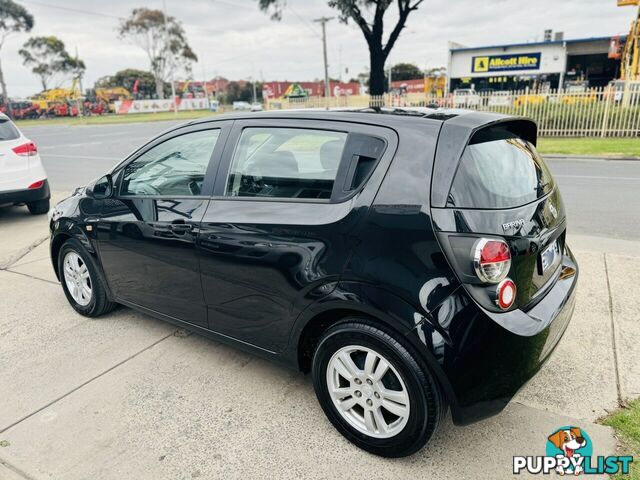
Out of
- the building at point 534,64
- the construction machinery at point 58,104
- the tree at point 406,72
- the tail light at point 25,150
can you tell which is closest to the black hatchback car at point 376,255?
the tail light at point 25,150

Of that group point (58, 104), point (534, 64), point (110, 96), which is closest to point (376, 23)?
point (534, 64)

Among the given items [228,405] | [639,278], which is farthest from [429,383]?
[639,278]

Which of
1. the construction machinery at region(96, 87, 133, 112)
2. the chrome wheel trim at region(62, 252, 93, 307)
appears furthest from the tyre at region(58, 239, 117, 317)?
the construction machinery at region(96, 87, 133, 112)

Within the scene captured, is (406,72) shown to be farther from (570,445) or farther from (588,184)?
(570,445)

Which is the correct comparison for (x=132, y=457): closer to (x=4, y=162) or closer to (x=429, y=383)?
(x=429, y=383)

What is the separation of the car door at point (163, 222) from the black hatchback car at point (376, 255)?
0.02m

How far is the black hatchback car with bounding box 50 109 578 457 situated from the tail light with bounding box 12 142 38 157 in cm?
503

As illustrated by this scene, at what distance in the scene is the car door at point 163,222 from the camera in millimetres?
→ 2961

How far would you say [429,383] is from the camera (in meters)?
2.10

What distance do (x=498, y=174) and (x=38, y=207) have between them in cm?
756

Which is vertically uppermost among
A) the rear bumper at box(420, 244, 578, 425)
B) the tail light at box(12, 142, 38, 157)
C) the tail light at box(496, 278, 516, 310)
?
the tail light at box(12, 142, 38, 157)

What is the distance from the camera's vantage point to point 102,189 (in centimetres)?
360

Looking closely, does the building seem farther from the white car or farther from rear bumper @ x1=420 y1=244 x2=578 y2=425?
rear bumper @ x1=420 y1=244 x2=578 y2=425

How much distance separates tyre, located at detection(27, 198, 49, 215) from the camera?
7.62 m
